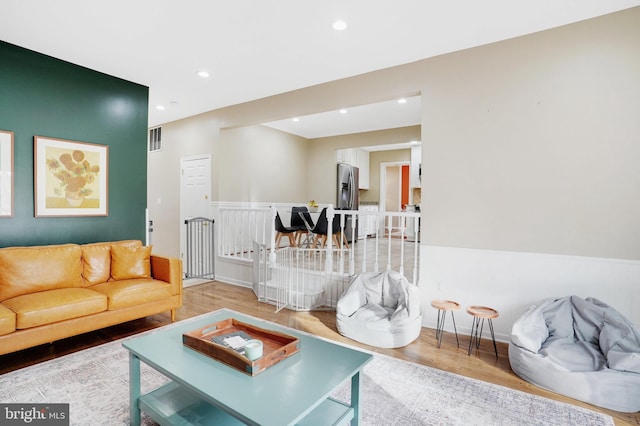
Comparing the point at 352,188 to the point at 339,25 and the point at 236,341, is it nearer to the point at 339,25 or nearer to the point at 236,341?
the point at 339,25

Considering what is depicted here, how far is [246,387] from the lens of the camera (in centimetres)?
158

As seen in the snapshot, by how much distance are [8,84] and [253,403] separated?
4.02m

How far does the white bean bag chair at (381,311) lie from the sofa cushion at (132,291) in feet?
6.32

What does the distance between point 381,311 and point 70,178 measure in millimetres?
3784

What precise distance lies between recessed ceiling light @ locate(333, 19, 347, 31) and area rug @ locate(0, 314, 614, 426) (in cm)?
297

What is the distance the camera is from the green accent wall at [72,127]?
3.37m

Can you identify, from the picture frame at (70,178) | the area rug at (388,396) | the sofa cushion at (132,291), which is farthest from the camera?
the picture frame at (70,178)

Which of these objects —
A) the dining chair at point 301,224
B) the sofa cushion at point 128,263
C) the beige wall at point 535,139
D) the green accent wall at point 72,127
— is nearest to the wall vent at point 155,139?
the green accent wall at point 72,127

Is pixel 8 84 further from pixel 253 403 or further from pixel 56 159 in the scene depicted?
pixel 253 403

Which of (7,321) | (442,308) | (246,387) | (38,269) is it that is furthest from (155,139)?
(246,387)

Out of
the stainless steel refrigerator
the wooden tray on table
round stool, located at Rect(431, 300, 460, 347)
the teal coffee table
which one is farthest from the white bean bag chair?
the stainless steel refrigerator

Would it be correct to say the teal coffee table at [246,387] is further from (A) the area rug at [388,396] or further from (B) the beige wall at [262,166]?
(B) the beige wall at [262,166]

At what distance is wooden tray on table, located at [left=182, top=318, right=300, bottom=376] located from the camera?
174 cm

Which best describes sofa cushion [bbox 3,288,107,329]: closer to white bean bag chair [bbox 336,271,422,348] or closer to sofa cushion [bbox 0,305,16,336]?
sofa cushion [bbox 0,305,16,336]
